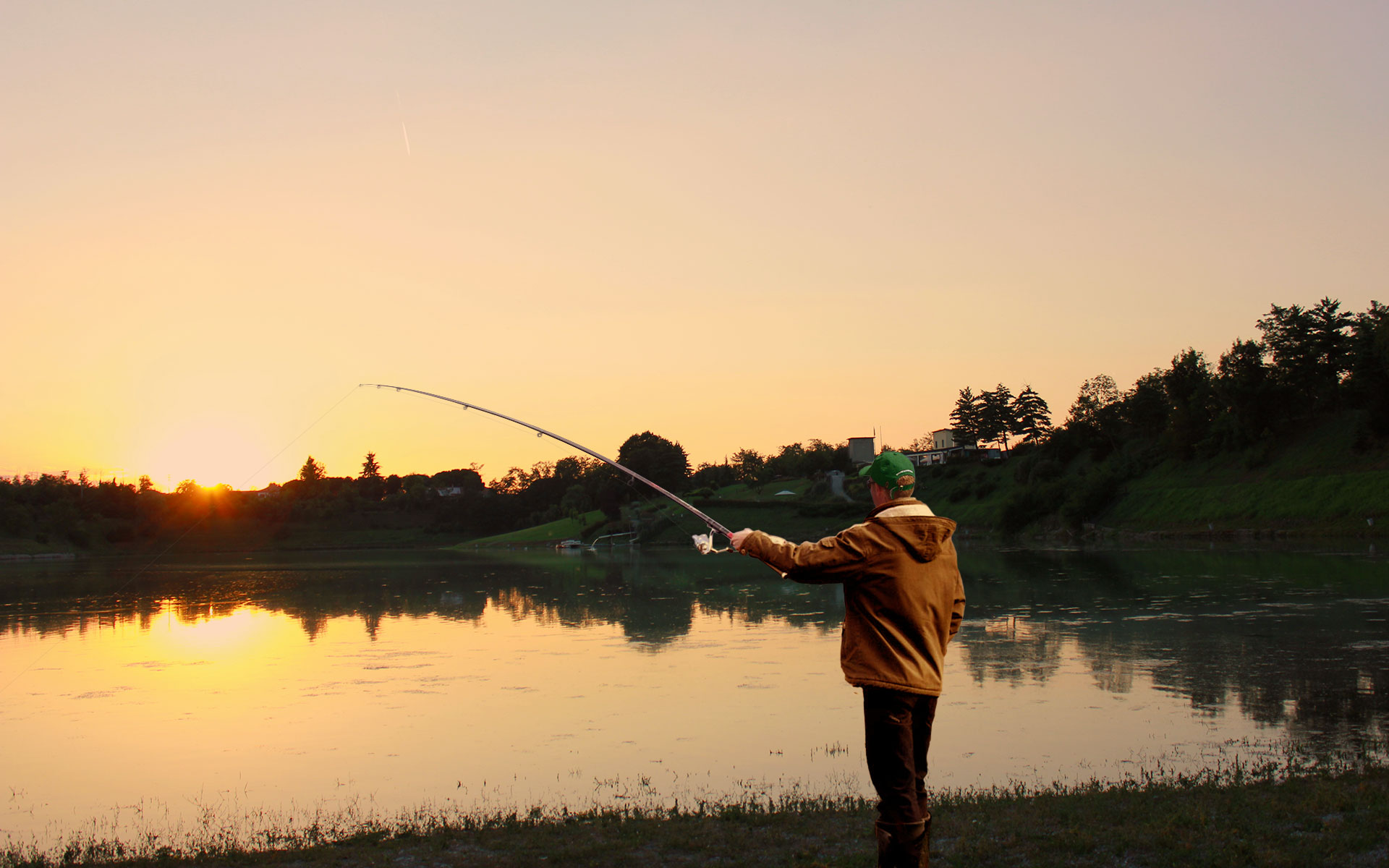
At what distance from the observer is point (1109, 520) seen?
68.0 metres

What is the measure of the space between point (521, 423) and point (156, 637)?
2032cm

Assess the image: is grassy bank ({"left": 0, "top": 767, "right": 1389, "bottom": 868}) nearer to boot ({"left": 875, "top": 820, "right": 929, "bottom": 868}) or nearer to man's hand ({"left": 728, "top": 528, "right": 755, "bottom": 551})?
boot ({"left": 875, "top": 820, "right": 929, "bottom": 868})

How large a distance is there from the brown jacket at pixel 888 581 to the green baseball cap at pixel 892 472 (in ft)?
0.40

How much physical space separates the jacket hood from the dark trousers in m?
0.69

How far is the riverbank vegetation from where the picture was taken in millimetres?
58969

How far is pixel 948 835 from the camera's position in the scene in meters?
7.30

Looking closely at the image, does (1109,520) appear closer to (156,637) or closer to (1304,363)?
(1304,363)

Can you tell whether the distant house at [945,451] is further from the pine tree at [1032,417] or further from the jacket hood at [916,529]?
the jacket hood at [916,529]

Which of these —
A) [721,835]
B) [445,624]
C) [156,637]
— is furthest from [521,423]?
[156,637]

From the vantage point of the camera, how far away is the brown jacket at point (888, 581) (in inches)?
181

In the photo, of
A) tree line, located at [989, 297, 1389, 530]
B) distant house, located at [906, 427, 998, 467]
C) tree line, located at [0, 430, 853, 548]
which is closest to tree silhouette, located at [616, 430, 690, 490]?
tree line, located at [0, 430, 853, 548]

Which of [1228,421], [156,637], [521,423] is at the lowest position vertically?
[156,637]

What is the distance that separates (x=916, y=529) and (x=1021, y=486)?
3188 inches

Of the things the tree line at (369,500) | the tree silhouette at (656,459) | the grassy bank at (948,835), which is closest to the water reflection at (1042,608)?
the grassy bank at (948,835)
